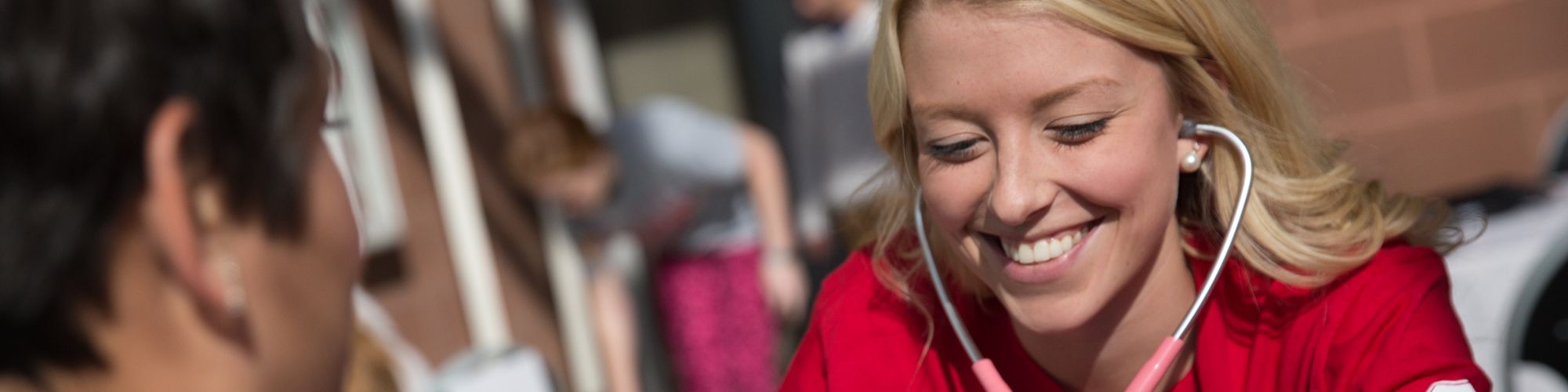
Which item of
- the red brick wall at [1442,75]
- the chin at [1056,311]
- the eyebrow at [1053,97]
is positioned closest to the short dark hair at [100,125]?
the eyebrow at [1053,97]

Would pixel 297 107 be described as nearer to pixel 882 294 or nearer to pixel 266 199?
pixel 266 199

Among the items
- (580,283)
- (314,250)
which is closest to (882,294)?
(314,250)

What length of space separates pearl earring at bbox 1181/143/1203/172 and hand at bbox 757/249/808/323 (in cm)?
230

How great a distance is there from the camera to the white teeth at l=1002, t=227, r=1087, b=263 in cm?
132

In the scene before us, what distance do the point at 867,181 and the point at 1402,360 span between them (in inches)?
27.4

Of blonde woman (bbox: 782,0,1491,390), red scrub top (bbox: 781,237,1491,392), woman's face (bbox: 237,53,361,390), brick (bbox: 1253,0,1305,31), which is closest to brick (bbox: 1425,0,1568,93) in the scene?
brick (bbox: 1253,0,1305,31)

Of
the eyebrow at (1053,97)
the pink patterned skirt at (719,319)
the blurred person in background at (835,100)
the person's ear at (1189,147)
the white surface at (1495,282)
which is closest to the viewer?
the eyebrow at (1053,97)

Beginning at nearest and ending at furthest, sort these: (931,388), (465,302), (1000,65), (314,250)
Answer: (314,250) < (1000,65) < (931,388) < (465,302)

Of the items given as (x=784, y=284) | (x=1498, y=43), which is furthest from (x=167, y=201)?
(x=1498, y=43)

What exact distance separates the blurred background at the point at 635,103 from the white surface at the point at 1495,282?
3.12 ft

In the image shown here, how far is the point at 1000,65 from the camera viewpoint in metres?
1.28

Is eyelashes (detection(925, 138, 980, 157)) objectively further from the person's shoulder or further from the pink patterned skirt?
the pink patterned skirt

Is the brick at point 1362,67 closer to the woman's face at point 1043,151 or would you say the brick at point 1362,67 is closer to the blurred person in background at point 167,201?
the woman's face at point 1043,151

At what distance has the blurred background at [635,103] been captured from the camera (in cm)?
392
